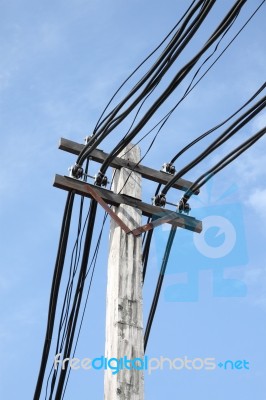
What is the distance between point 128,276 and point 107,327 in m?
0.51

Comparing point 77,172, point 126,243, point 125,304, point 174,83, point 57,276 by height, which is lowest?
point 125,304

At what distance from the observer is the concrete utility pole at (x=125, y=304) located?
17.9 feet

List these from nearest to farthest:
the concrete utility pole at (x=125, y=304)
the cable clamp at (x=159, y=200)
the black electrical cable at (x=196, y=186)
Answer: the concrete utility pole at (x=125, y=304) → the black electrical cable at (x=196, y=186) → the cable clamp at (x=159, y=200)

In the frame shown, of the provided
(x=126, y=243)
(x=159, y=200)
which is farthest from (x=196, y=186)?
(x=126, y=243)

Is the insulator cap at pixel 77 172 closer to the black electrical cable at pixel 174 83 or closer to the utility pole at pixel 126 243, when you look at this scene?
the utility pole at pixel 126 243

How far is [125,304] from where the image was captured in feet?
19.5

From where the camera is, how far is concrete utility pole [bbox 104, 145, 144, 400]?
5.46 meters

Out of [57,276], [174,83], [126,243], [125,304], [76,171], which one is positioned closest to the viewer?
Answer: [125,304]

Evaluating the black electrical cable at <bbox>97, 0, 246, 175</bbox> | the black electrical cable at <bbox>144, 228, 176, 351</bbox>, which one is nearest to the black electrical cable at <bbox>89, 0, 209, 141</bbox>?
the black electrical cable at <bbox>97, 0, 246, 175</bbox>

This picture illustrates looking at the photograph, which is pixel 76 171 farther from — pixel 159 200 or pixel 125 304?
pixel 125 304

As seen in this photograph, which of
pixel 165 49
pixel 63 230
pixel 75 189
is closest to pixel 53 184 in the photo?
pixel 75 189

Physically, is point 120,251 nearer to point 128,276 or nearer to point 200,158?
point 128,276

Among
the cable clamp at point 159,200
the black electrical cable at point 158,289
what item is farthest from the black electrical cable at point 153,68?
the black electrical cable at point 158,289

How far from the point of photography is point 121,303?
19.4 ft
